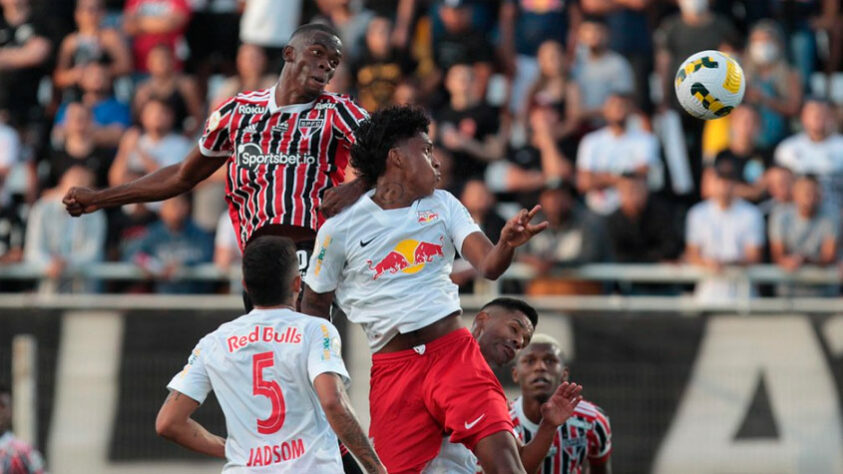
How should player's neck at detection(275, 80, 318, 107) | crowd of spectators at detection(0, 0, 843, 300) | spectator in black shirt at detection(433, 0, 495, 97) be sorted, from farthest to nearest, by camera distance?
1. spectator in black shirt at detection(433, 0, 495, 97)
2. crowd of spectators at detection(0, 0, 843, 300)
3. player's neck at detection(275, 80, 318, 107)

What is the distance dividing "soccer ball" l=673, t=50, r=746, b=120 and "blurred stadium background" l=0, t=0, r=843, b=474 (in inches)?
149

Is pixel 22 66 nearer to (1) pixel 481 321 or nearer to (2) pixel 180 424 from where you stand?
(1) pixel 481 321

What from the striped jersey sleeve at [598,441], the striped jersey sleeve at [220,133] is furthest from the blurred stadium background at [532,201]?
the striped jersey sleeve at [220,133]

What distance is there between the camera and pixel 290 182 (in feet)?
26.9

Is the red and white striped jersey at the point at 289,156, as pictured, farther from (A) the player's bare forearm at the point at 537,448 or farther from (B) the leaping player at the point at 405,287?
(A) the player's bare forearm at the point at 537,448

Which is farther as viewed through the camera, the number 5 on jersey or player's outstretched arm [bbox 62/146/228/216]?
player's outstretched arm [bbox 62/146/228/216]

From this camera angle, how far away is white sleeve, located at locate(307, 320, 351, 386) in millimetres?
6691

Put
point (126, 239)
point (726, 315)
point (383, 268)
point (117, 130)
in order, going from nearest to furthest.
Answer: point (383, 268)
point (726, 315)
point (126, 239)
point (117, 130)

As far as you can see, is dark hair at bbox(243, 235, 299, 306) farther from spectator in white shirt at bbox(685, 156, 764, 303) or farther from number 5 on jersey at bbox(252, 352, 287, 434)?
spectator in white shirt at bbox(685, 156, 764, 303)

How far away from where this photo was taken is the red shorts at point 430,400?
7531 mm

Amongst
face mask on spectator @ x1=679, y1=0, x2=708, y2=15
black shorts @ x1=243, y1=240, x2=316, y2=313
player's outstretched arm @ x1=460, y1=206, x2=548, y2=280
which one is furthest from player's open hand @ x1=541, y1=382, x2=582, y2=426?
face mask on spectator @ x1=679, y1=0, x2=708, y2=15

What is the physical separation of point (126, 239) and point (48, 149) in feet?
6.91

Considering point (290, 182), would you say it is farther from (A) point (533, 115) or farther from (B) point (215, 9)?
(B) point (215, 9)

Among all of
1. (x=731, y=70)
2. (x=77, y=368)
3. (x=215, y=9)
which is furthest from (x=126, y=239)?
(x=731, y=70)
